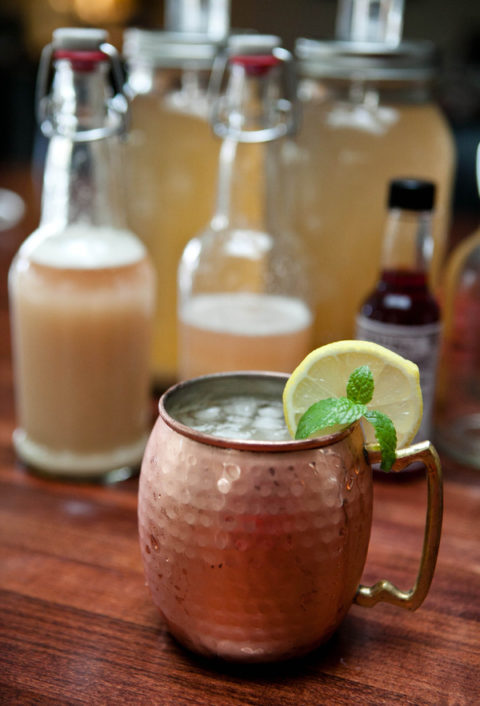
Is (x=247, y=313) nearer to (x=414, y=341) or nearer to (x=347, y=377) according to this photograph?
(x=414, y=341)

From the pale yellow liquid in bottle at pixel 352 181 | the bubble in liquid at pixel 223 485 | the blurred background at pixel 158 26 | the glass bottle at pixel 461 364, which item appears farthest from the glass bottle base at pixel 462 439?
the blurred background at pixel 158 26

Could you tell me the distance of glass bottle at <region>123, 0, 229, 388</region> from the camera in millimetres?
834

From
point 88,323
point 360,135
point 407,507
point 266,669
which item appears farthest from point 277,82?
point 266,669

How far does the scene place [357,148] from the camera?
2.69ft

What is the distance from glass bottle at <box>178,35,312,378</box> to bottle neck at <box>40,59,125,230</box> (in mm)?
95

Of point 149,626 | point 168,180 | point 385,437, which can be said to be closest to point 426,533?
point 385,437

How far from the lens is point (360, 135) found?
82 cm

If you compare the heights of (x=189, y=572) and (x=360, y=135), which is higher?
(x=360, y=135)

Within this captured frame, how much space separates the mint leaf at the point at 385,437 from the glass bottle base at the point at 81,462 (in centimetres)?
32

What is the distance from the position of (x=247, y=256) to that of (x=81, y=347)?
0.18 metres

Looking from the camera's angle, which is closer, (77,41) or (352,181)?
(77,41)

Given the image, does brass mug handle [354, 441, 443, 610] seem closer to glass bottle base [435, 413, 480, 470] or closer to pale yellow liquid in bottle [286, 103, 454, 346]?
glass bottle base [435, 413, 480, 470]

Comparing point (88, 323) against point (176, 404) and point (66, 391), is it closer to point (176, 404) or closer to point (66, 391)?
point (66, 391)

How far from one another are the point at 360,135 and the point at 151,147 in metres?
0.20
